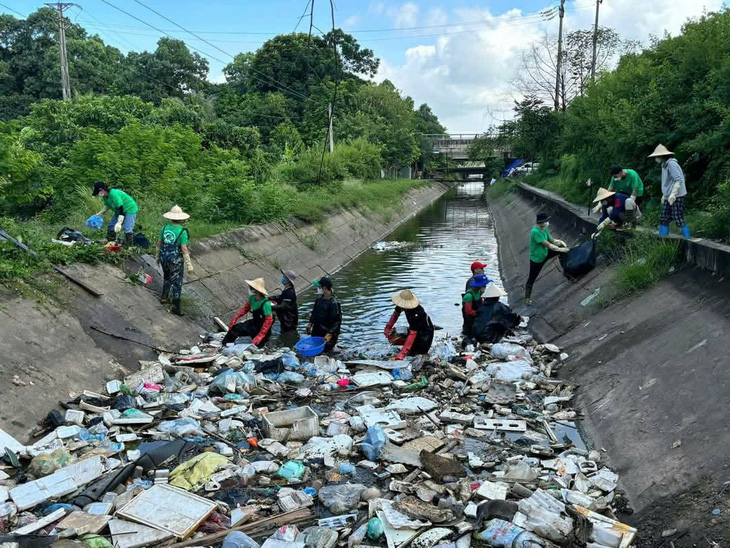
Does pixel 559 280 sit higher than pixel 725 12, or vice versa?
pixel 725 12

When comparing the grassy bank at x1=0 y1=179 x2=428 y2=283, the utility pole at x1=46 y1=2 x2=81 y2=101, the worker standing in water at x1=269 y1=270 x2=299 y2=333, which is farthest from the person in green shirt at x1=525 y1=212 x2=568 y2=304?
the utility pole at x1=46 y1=2 x2=81 y2=101

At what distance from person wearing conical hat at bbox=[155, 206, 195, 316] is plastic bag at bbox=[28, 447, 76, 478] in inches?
200

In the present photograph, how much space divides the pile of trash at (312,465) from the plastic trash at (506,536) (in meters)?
0.01

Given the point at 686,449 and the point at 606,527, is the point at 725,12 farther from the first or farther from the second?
the point at 606,527

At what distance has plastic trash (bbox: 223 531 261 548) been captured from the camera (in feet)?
15.2

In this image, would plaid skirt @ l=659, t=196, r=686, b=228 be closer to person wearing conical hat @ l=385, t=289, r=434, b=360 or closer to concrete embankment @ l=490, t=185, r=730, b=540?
concrete embankment @ l=490, t=185, r=730, b=540

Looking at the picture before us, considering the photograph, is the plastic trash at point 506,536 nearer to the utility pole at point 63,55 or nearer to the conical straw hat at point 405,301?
the conical straw hat at point 405,301

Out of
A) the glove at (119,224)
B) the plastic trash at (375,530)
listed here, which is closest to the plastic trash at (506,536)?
the plastic trash at (375,530)

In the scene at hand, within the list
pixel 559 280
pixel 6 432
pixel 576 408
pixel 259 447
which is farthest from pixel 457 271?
pixel 6 432

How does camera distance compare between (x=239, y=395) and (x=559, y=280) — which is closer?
(x=239, y=395)

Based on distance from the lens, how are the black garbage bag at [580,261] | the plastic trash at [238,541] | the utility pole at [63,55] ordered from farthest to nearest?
the utility pole at [63,55], the black garbage bag at [580,261], the plastic trash at [238,541]

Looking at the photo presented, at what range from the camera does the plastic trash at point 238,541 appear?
15.2 ft

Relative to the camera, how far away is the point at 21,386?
7.11 m

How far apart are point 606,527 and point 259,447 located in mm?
3670
